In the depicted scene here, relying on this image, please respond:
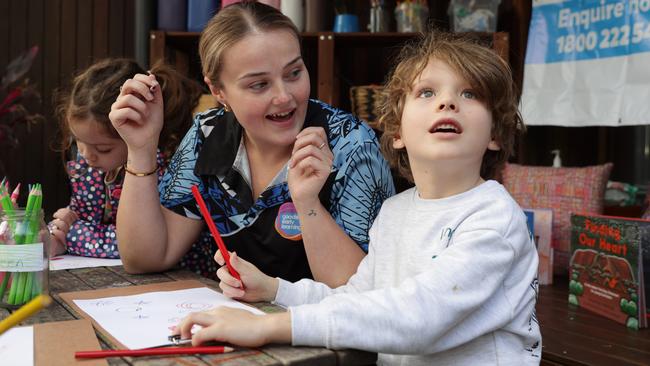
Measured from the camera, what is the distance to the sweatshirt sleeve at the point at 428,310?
2.90 ft

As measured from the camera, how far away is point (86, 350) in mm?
856

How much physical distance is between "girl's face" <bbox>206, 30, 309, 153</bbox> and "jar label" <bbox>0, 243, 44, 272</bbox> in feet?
1.73

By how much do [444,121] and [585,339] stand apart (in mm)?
1058

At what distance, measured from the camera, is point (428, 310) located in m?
0.90

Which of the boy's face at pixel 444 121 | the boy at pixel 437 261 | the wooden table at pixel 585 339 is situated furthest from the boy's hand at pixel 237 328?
the wooden table at pixel 585 339

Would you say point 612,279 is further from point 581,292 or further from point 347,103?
point 347,103

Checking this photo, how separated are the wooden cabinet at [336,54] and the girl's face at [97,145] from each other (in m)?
1.26

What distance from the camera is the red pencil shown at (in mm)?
825

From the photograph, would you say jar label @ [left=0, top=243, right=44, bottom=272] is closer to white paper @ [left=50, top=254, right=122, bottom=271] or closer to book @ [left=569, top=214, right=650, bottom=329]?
white paper @ [left=50, top=254, right=122, bottom=271]

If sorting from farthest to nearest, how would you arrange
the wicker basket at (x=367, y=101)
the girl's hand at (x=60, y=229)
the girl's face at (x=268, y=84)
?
the wicker basket at (x=367, y=101), the girl's hand at (x=60, y=229), the girl's face at (x=268, y=84)

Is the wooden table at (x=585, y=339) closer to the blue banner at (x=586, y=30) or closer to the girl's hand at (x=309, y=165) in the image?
the girl's hand at (x=309, y=165)

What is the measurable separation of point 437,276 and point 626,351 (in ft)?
3.49

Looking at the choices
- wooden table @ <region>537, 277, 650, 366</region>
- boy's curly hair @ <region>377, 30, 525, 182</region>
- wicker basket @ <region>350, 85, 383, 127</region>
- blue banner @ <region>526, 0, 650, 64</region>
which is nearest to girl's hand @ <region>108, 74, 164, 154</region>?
boy's curly hair @ <region>377, 30, 525, 182</region>

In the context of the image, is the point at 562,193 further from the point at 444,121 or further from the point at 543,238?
the point at 444,121
